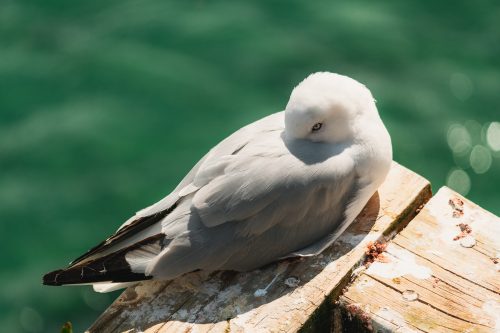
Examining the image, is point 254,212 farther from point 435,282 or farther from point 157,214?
point 435,282

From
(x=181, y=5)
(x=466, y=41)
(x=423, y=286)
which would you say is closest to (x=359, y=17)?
(x=466, y=41)

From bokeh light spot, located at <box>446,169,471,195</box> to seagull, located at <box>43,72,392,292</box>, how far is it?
1986mm

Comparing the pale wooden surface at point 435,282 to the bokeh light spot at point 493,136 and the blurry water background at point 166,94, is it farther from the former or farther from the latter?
the bokeh light spot at point 493,136

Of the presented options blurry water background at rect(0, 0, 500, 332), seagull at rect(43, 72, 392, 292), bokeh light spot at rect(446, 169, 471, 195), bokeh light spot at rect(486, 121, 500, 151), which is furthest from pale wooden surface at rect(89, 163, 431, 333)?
bokeh light spot at rect(486, 121, 500, 151)

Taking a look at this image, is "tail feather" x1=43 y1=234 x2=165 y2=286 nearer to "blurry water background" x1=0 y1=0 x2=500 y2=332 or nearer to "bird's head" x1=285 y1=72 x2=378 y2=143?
"bird's head" x1=285 y1=72 x2=378 y2=143

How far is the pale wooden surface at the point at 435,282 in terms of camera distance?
338cm

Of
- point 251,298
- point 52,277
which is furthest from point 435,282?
point 52,277

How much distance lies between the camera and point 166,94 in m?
5.96

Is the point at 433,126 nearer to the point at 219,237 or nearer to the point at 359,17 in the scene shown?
the point at 359,17

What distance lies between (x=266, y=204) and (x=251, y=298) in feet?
1.40

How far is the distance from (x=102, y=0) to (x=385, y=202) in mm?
3783

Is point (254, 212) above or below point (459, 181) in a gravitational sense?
above

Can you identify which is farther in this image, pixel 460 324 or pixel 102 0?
pixel 102 0

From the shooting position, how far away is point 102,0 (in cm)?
680
